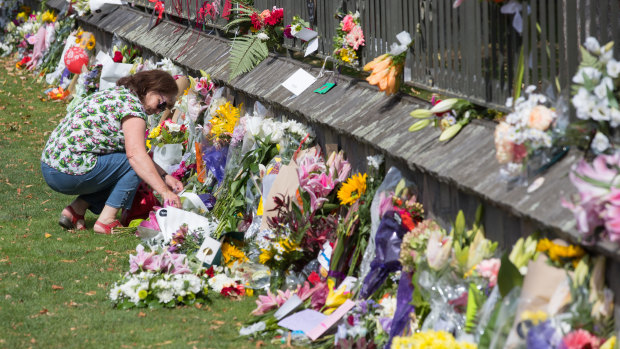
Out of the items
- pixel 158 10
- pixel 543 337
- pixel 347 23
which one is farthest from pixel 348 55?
pixel 158 10

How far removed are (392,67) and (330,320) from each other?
4.80 ft

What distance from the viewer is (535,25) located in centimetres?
379

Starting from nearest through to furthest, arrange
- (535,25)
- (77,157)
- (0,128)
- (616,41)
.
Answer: (616,41) → (535,25) → (77,157) → (0,128)

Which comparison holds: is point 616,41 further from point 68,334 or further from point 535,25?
point 68,334

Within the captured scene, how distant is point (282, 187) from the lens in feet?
19.5

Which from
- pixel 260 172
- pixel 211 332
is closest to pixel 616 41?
pixel 211 332

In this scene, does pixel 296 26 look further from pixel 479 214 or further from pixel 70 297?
pixel 479 214

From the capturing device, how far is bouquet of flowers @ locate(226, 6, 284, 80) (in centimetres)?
771

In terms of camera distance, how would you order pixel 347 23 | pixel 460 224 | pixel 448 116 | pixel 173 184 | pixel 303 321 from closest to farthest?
1. pixel 460 224
2. pixel 448 116
3. pixel 303 321
4. pixel 347 23
5. pixel 173 184

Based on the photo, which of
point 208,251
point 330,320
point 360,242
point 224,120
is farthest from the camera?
point 224,120

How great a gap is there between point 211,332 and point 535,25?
7.18 ft

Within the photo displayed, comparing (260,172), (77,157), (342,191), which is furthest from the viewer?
(77,157)

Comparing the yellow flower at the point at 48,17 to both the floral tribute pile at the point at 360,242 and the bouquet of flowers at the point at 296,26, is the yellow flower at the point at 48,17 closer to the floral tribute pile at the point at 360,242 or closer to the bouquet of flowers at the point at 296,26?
the floral tribute pile at the point at 360,242

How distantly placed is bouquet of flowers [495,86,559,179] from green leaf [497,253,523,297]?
1.21 ft
